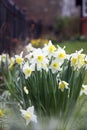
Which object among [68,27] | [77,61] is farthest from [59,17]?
[77,61]

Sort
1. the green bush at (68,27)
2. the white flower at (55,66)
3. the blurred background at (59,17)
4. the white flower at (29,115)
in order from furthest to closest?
the green bush at (68,27) < the blurred background at (59,17) < the white flower at (55,66) < the white flower at (29,115)

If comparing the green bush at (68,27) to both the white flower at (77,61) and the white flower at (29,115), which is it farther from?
the white flower at (29,115)

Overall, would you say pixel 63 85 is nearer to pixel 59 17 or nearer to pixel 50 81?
pixel 50 81

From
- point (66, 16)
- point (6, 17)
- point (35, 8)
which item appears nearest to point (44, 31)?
point (66, 16)

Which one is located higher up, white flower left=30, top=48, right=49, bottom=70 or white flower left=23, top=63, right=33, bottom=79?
white flower left=30, top=48, right=49, bottom=70

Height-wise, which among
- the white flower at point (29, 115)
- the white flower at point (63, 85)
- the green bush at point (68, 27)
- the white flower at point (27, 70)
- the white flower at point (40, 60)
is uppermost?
the green bush at point (68, 27)

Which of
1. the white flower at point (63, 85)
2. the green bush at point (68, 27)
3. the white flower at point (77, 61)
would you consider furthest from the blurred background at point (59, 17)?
the white flower at point (63, 85)

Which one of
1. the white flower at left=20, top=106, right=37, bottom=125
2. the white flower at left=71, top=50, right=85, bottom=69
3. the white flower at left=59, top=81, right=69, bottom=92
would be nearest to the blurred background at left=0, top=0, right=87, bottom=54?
the white flower at left=71, top=50, right=85, bottom=69

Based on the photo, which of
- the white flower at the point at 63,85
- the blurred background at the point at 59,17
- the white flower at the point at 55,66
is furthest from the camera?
the blurred background at the point at 59,17

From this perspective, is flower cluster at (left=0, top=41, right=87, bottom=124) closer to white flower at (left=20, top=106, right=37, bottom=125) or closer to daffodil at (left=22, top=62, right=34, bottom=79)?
daffodil at (left=22, top=62, right=34, bottom=79)

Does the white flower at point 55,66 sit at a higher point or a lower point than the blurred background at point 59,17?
lower

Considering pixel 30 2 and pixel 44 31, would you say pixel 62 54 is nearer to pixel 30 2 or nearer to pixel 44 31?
pixel 44 31
